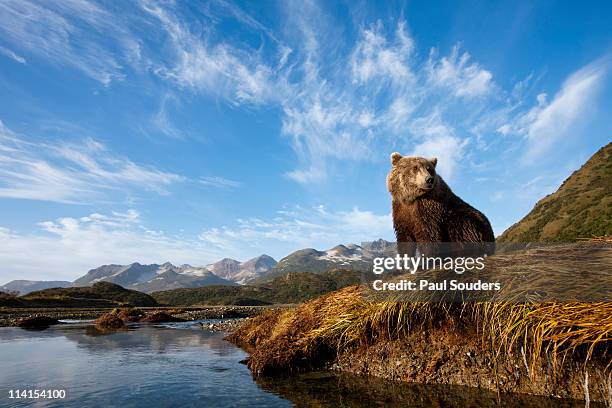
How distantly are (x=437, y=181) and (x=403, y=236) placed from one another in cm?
135

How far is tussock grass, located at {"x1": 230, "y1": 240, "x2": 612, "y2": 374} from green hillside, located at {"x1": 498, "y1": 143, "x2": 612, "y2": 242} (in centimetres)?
5657

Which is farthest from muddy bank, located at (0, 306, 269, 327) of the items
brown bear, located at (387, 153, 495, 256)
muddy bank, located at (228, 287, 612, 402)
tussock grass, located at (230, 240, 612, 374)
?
brown bear, located at (387, 153, 495, 256)

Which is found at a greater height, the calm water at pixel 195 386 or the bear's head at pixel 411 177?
the bear's head at pixel 411 177

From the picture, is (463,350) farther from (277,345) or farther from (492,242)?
(277,345)

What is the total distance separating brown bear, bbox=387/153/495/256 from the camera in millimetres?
7320

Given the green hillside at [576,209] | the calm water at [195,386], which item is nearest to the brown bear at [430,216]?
the calm water at [195,386]

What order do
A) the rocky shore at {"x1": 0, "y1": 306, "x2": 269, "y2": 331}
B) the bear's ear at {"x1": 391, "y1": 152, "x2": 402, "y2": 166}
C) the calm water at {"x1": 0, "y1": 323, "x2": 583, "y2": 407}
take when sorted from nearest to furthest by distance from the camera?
Answer: the calm water at {"x1": 0, "y1": 323, "x2": 583, "y2": 407} → the bear's ear at {"x1": 391, "y1": 152, "x2": 402, "y2": 166} → the rocky shore at {"x1": 0, "y1": 306, "x2": 269, "y2": 331}

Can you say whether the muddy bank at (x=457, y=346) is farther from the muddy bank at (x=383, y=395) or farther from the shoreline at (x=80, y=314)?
the shoreline at (x=80, y=314)

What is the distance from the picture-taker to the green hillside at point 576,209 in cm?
6031

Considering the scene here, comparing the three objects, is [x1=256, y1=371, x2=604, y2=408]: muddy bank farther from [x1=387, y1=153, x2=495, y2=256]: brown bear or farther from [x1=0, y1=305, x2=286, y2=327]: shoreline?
[x1=0, y1=305, x2=286, y2=327]: shoreline

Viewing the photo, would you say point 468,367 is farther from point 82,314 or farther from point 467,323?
point 82,314

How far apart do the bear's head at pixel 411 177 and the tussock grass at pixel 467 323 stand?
78.7 inches

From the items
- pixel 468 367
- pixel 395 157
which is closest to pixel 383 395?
pixel 468 367

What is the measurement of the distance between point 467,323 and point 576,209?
266 ft
